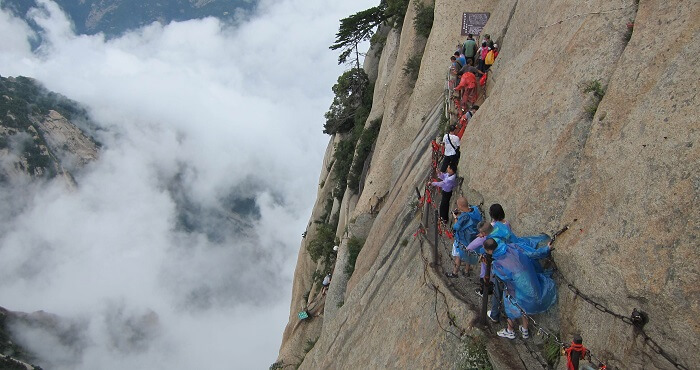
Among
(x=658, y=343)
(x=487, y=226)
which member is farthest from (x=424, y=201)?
(x=658, y=343)

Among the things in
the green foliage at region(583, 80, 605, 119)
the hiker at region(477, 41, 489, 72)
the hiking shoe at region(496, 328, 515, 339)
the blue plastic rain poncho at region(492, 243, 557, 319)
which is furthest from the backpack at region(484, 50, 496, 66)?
the hiking shoe at region(496, 328, 515, 339)

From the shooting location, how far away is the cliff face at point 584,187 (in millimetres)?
6594

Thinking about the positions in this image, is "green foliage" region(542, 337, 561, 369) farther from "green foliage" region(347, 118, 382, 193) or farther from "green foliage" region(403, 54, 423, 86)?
"green foliage" region(347, 118, 382, 193)

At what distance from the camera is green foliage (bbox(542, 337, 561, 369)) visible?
310 inches

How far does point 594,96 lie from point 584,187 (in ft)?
6.57

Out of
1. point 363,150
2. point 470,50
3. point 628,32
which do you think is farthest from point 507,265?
point 363,150

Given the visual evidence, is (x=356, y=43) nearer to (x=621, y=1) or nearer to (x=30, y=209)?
(x=621, y=1)

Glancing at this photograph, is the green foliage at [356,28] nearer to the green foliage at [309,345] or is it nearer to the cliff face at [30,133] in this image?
the green foliage at [309,345]

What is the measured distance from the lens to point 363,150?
97.0ft

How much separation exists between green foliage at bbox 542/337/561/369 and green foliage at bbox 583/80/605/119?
4171 millimetres

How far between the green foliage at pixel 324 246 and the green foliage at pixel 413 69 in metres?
10.6

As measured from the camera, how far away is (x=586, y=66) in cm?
964

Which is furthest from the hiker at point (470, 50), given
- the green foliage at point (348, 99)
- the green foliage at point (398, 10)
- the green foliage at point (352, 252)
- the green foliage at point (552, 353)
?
the green foliage at point (348, 99)

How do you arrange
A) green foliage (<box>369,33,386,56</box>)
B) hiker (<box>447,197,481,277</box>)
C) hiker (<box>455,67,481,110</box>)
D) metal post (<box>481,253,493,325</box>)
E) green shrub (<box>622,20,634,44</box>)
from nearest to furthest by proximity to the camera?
metal post (<box>481,253,493,325</box>) → green shrub (<box>622,20,634,44</box>) → hiker (<box>447,197,481,277</box>) → hiker (<box>455,67,481,110</box>) → green foliage (<box>369,33,386,56</box>)
